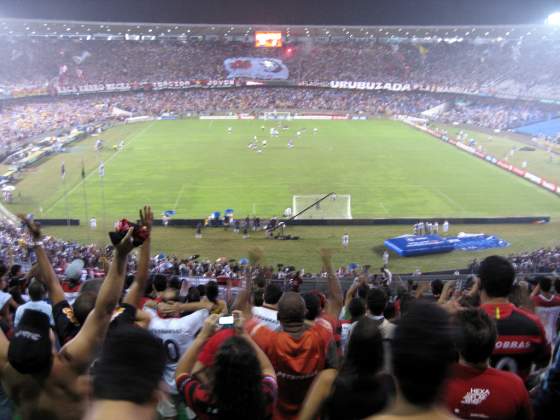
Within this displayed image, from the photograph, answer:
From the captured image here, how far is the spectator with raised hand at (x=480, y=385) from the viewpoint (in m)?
3.74

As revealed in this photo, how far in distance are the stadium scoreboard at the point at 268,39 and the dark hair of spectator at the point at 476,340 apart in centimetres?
8192

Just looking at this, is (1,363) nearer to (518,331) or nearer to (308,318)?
(308,318)

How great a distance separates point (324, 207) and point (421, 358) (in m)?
28.2

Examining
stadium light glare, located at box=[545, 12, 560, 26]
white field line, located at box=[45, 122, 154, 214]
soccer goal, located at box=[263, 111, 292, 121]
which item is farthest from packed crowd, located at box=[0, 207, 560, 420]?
stadium light glare, located at box=[545, 12, 560, 26]

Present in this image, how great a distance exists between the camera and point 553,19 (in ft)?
220

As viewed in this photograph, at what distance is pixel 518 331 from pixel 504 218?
26.3 metres

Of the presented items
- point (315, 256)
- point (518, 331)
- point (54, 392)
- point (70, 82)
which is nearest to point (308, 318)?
point (518, 331)

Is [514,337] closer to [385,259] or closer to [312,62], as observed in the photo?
[385,259]

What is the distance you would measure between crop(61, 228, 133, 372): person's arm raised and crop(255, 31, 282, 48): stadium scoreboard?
81.6m

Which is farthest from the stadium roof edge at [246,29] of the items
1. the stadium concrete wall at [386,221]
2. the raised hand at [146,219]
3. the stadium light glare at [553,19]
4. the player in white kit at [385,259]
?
the raised hand at [146,219]

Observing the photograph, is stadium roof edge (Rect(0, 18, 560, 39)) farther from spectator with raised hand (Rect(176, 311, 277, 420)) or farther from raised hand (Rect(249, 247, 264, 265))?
spectator with raised hand (Rect(176, 311, 277, 420))

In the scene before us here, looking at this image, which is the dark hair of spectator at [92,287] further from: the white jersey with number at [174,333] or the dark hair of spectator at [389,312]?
the dark hair of spectator at [389,312]

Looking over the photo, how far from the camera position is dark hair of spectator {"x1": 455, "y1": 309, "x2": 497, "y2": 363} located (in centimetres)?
382

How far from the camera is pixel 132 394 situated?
2.72m
